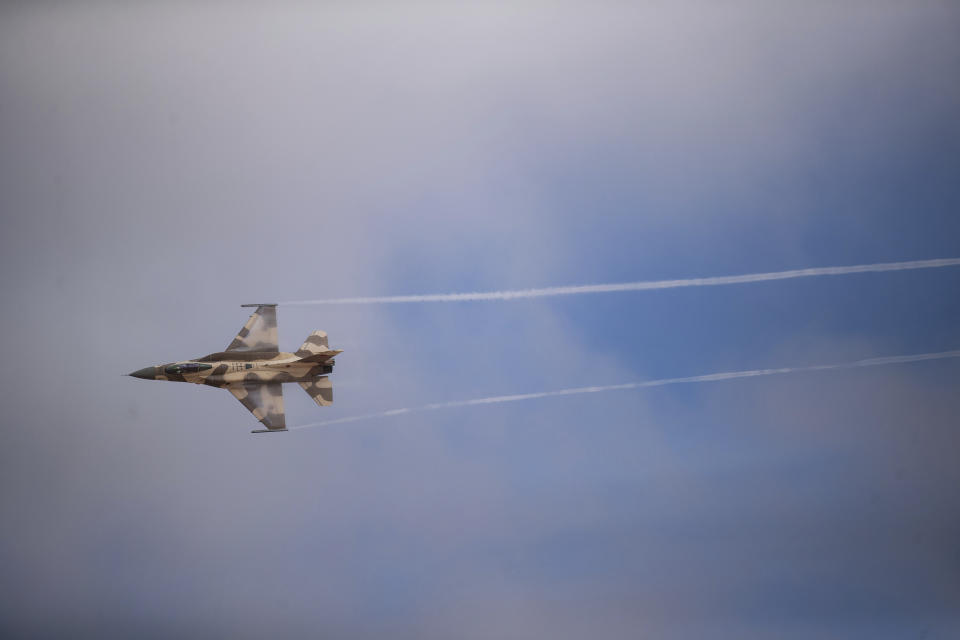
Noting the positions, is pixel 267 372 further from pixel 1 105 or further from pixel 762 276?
pixel 762 276

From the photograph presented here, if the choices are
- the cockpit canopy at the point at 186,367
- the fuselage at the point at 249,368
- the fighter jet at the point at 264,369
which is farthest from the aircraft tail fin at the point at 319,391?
the cockpit canopy at the point at 186,367

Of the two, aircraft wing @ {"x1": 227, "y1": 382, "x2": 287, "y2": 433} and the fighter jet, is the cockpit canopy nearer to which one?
→ the fighter jet

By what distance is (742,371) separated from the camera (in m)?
14.8

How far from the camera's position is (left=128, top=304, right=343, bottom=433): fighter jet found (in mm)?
14047

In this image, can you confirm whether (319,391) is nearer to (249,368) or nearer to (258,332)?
(249,368)

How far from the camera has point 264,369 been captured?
14.2m

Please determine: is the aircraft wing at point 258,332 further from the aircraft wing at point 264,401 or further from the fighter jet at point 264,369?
the aircraft wing at point 264,401

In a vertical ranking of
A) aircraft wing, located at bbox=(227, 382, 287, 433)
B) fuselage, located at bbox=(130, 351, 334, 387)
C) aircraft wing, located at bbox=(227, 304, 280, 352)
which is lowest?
aircraft wing, located at bbox=(227, 382, 287, 433)

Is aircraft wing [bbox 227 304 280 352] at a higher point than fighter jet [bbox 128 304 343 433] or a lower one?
higher

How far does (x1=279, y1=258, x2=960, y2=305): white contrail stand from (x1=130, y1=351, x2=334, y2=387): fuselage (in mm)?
1387

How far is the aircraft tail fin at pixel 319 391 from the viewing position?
14.3 meters

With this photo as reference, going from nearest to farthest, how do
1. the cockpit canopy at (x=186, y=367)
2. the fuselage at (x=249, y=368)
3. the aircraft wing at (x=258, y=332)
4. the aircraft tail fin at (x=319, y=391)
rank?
1. the cockpit canopy at (x=186, y=367)
2. the fuselage at (x=249, y=368)
3. the aircraft wing at (x=258, y=332)
4. the aircraft tail fin at (x=319, y=391)

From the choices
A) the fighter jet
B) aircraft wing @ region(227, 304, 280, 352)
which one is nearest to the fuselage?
the fighter jet

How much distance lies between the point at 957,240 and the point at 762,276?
4.44 meters
